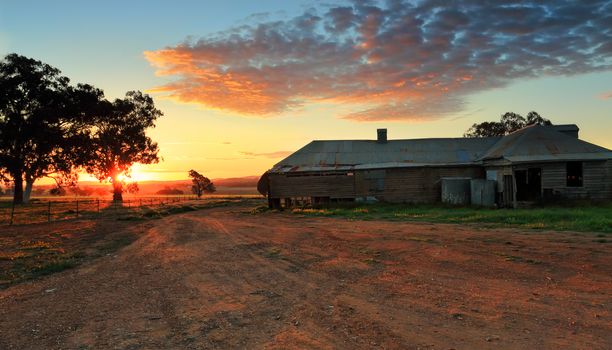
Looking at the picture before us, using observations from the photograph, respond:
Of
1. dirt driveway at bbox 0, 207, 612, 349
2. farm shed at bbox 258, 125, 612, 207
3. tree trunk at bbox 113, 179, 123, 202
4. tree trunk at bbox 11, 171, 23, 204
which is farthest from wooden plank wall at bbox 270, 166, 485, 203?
tree trunk at bbox 113, 179, 123, 202

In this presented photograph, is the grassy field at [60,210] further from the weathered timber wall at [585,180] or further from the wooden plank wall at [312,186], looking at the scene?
the weathered timber wall at [585,180]

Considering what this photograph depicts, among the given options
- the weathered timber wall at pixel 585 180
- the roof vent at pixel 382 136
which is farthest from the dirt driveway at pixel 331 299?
the roof vent at pixel 382 136

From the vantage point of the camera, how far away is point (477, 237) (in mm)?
14695

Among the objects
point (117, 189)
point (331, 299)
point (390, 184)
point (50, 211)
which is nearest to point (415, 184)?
point (390, 184)

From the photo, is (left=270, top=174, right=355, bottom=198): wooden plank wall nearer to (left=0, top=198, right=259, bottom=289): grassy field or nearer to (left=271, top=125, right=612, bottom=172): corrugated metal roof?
(left=271, top=125, right=612, bottom=172): corrugated metal roof

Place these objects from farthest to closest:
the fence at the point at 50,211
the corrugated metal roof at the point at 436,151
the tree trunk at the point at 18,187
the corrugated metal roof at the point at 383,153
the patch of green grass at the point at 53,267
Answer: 1. the tree trunk at the point at 18,187
2. the corrugated metal roof at the point at 383,153
3. the corrugated metal roof at the point at 436,151
4. the fence at the point at 50,211
5. the patch of green grass at the point at 53,267

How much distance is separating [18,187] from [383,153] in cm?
3695

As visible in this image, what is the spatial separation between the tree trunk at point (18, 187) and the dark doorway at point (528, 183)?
147 ft

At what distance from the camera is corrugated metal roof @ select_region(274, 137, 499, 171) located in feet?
114

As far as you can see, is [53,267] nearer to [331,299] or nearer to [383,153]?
[331,299]

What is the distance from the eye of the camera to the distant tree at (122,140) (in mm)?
52656

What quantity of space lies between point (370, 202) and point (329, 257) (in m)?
20.6

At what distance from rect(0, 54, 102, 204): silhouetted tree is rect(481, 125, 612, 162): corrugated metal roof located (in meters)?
39.7

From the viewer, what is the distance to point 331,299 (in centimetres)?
752
